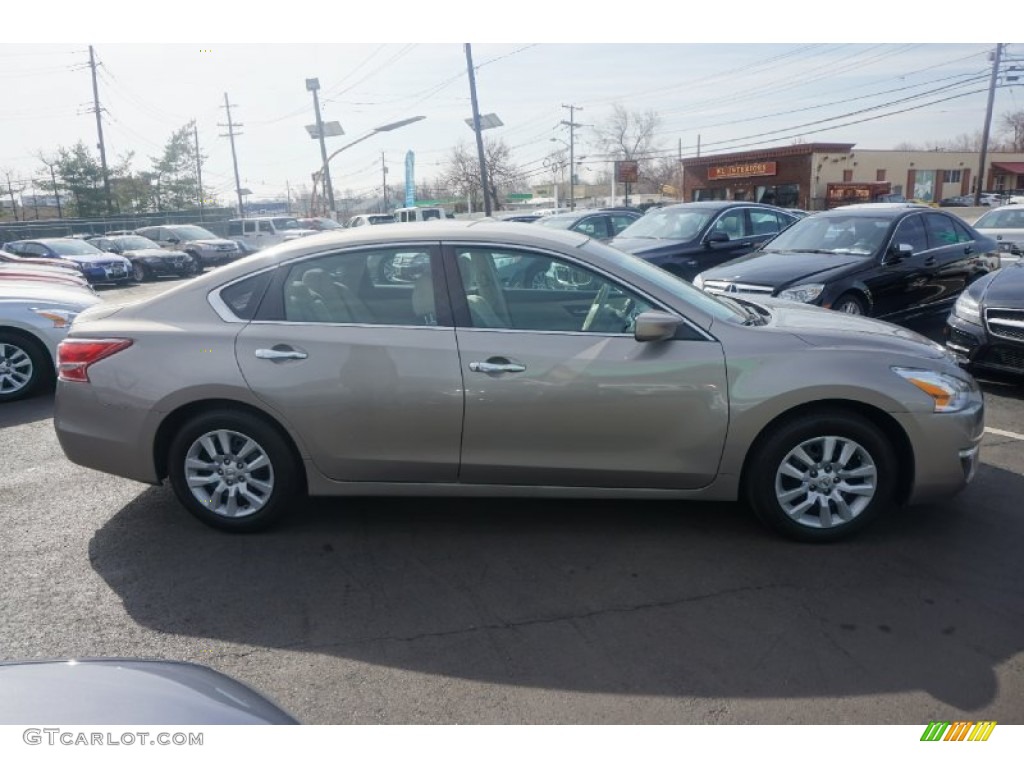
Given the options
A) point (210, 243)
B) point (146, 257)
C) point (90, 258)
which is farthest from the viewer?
point (210, 243)

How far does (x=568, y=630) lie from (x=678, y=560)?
34.3 inches

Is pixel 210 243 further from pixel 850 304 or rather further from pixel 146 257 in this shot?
pixel 850 304

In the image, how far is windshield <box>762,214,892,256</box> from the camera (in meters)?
8.98

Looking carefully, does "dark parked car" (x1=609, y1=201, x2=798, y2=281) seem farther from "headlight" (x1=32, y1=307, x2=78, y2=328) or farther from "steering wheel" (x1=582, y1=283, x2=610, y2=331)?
"steering wheel" (x1=582, y1=283, x2=610, y2=331)

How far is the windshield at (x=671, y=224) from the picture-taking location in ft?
38.6

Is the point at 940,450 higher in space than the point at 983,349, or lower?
higher

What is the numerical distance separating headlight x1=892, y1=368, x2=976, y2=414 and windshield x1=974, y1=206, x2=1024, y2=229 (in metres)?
14.2

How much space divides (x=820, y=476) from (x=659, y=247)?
25.0 feet

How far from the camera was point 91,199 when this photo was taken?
48.2m

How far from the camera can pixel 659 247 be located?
11242 mm

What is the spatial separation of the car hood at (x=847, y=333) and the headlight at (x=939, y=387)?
142mm

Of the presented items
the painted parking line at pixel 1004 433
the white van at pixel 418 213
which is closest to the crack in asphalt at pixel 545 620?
the painted parking line at pixel 1004 433

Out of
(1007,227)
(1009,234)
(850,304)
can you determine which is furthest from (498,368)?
(1007,227)

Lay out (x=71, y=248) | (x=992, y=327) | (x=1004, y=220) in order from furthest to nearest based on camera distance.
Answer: (x=71, y=248), (x=1004, y=220), (x=992, y=327)
